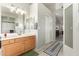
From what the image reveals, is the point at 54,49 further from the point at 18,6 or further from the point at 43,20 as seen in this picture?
the point at 18,6

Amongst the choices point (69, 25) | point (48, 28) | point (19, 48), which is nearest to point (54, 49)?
point (48, 28)

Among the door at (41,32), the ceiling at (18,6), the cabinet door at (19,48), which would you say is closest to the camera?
the ceiling at (18,6)

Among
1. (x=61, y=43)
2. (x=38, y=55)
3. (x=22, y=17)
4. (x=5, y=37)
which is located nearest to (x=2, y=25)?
(x=5, y=37)

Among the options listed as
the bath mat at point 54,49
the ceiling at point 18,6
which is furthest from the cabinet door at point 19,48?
the ceiling at point 18,6

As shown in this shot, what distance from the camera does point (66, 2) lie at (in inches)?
52.1

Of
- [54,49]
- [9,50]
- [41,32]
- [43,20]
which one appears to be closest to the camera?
[9,50]

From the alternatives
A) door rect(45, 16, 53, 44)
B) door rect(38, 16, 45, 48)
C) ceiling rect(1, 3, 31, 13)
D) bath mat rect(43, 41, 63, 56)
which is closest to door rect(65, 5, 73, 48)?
bath mat rect(43, 41, 63, 56)

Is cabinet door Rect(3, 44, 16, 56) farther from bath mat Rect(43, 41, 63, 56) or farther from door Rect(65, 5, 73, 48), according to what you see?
door Rect(65, 5, 73, 48)

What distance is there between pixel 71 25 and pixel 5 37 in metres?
1.22

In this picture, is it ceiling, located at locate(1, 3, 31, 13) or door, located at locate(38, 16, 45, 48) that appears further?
door, located at locate(38, 16, 45, 48)

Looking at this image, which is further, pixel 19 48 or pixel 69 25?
pixel 19 48

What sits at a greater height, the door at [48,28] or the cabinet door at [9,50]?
the door at [48,28]

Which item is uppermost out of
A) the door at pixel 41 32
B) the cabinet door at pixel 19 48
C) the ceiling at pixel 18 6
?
the ceiling at pixel 18 6

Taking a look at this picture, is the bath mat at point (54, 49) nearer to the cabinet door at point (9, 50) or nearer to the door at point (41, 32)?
the door at point (41, 32)
